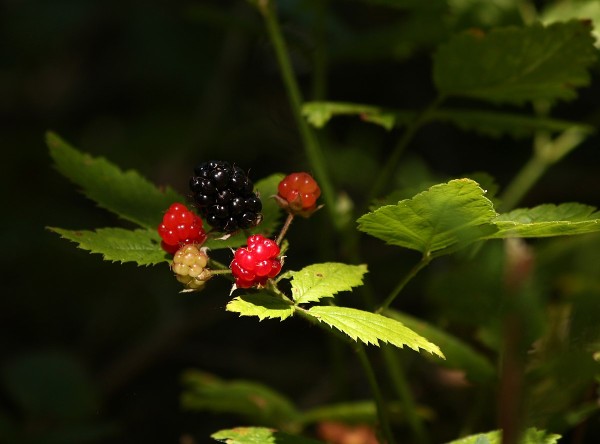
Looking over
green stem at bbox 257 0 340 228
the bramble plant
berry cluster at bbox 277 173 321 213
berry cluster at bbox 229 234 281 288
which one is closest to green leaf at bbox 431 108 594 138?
the bramble plant

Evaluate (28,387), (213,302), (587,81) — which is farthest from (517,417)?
(213,302)

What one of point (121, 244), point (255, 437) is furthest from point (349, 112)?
point (255, 437)

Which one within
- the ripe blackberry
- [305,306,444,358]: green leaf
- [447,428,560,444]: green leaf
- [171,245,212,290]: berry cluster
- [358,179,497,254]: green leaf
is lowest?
[447,428,560,444]: green leaf

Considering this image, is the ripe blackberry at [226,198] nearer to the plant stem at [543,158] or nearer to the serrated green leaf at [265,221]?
the serrated green leaf at [265,221]

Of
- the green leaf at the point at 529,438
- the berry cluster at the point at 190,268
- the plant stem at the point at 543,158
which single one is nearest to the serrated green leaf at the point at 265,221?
the berry cluster at the point at 190,268

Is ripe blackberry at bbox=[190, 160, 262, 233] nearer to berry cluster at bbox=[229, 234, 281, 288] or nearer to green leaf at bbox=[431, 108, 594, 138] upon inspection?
berry cluster at bbox=[229, 234, 281, 288]

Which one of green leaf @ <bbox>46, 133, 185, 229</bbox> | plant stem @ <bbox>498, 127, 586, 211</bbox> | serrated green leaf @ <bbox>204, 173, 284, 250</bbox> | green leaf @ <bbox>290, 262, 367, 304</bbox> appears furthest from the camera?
plant stem @ <bbox>498, 127, 586, 211</bbox>
